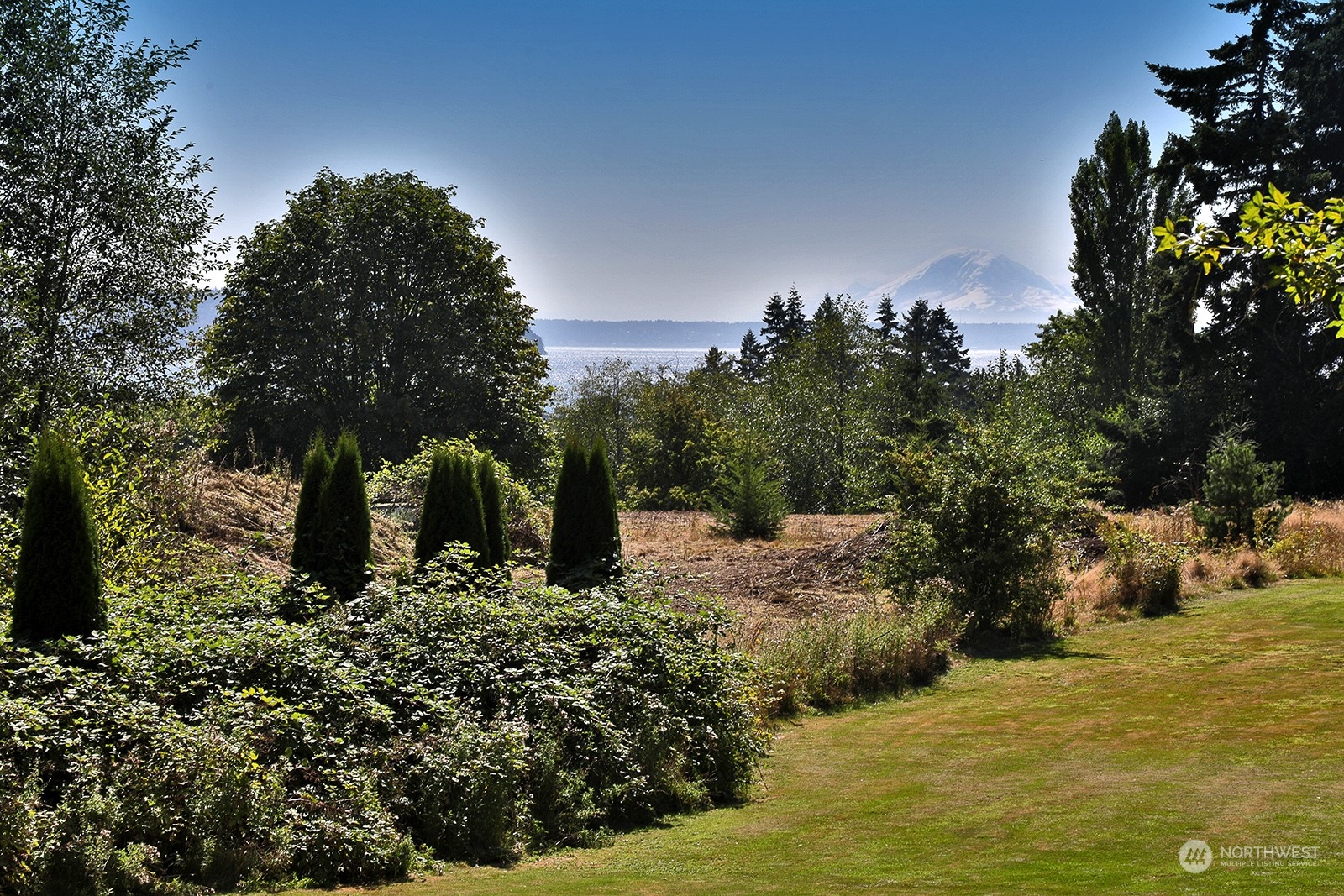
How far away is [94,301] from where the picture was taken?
13727 mm

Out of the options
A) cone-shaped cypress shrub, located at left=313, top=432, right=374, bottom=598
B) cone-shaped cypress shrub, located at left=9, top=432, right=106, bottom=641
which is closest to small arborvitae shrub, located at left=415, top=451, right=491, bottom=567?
cone-shaped cypress shrub, located at left=313, top=432, right=374, bottom=598

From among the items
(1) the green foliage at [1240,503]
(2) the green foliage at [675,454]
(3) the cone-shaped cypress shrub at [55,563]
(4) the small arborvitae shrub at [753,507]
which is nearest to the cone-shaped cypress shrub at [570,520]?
(3) the cone-shaped cypress shrub at [55,563]

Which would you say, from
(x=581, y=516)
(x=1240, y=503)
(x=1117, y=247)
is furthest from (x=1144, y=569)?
(x=1117, y=247)

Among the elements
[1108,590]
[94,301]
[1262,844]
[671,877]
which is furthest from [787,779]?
[94,301]

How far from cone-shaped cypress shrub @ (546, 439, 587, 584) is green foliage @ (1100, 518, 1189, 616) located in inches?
313

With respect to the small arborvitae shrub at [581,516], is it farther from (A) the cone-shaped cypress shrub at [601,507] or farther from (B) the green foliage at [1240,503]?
(B) the green foliage at [1240,503]

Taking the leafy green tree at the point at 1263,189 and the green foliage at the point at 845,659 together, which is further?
the leafy green tree at the point at 1263,189

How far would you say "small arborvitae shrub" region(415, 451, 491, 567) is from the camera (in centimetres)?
1024

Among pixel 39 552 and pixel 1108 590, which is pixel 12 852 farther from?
pixel 1108 590

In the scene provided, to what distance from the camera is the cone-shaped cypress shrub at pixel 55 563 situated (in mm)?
6105

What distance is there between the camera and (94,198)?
13.9m

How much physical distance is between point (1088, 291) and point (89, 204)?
113 feet

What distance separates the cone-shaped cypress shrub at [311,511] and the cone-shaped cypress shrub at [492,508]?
2.47 meters
